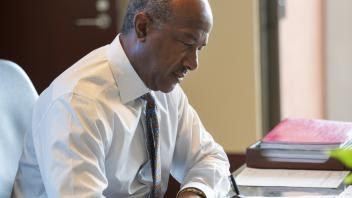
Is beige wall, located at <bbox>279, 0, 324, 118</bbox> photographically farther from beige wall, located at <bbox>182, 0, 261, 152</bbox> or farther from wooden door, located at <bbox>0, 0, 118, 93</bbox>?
wooden door, located at <bbox>0, 0, 118, 93</bbox>

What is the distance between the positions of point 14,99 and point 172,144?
0.42 meters

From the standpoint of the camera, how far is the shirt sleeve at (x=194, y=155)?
1.91 m

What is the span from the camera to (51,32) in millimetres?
4246

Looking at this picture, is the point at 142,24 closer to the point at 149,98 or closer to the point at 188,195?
the point at 149,98

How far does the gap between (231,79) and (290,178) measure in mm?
1768

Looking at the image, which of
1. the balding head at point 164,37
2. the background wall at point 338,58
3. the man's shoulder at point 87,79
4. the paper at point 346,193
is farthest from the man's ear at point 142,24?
the background wall at point 338,58

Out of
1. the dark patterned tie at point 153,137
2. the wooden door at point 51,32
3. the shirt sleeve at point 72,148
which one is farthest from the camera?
the wooden door at point 51,32

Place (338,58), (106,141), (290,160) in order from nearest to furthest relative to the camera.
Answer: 1. (106,141)
2. (290,160)
3. (338,58)

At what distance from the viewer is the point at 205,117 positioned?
379cm

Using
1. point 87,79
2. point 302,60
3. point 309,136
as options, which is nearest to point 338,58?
point 302,60

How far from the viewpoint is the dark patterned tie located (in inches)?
70.7

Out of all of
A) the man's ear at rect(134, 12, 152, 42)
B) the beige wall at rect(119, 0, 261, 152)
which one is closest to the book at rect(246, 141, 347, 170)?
the man's ear at rect(134, 12, 152, 42)

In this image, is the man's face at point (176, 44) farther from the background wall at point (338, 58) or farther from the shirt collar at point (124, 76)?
the background wall at point (338, 58)

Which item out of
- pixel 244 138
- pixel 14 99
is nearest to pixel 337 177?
pixel 14 99
